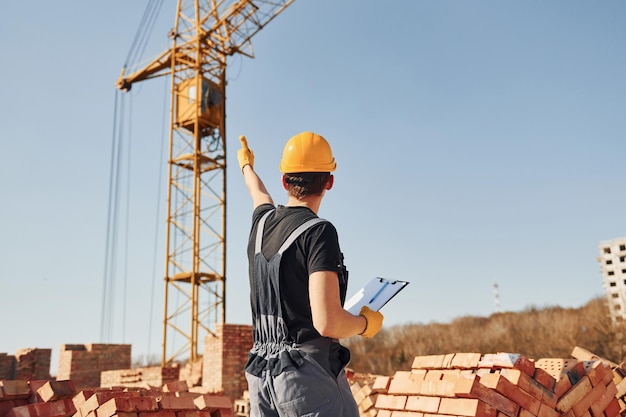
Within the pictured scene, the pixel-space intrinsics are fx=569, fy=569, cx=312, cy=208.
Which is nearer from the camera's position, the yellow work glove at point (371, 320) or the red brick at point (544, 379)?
the yellow work glove at point (371, 320)

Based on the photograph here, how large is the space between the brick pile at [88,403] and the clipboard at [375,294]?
2.58m

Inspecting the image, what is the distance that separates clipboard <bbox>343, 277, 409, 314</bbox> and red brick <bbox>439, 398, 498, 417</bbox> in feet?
5.09

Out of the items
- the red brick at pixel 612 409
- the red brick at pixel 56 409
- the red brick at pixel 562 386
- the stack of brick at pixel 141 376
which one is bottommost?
the stack of brick at pixel 141 376

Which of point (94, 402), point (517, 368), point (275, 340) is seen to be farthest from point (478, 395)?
point (94, 402)

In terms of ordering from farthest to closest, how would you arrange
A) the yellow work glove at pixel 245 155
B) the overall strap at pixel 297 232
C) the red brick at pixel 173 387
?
the red brick at pixel 173 387 → the yellow work glove at pixel 245 155 → the overall strap at pixel 297 232

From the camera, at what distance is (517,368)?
3859mm

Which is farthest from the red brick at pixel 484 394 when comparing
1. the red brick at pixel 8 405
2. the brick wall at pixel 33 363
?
the brick wall at pixel 33 363

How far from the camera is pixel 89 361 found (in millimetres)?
15742

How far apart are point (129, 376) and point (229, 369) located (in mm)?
3262

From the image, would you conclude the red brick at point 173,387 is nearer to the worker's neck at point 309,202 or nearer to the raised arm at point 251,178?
the raised arm at point 251,178

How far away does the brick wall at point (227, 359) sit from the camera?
12500mm

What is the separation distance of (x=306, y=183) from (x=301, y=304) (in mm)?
470

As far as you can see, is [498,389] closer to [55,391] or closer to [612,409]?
[612,409]

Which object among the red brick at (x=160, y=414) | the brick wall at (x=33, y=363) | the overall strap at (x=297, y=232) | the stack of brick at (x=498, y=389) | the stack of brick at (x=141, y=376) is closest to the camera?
the overall strap at (x=297, y=232)
